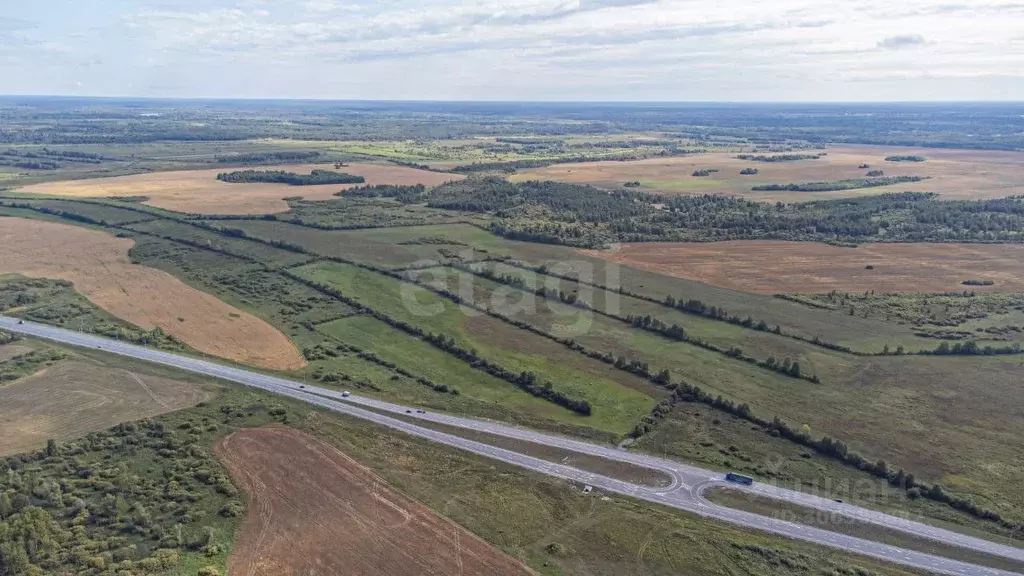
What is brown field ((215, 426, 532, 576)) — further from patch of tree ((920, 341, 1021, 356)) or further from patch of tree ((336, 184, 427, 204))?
patch of tree ((336, 184, 427, 204))

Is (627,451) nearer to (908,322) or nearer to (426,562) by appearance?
(426,562)

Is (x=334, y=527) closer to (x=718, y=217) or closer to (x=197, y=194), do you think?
(x=718, y=217)

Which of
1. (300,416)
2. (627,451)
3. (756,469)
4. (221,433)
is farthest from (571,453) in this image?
(221,433)

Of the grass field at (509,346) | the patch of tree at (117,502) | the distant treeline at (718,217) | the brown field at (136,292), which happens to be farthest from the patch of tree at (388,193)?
the patch of tree at (117,502)

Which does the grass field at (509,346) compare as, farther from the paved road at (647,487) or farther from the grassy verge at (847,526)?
the grassy verge at (847,526)

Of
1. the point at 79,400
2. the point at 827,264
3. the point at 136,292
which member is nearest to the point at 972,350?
the point at 827,264
